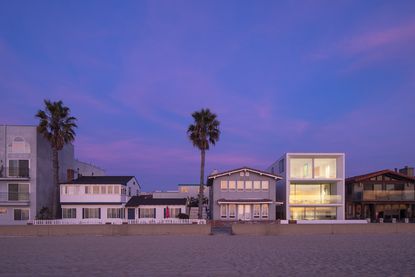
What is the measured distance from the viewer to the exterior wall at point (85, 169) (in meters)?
59.1

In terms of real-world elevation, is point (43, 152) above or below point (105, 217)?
above

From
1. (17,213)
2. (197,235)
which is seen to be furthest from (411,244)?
(17,213)

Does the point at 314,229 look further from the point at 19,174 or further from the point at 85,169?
the point at 85,169

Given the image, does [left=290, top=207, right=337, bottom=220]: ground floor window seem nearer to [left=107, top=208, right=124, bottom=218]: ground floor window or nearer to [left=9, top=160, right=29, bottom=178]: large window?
[left=107, top=208, right=124, bottom=218]: ground floor window

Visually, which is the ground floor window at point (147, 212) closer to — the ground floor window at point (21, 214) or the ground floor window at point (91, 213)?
the ground floor window at point (91, 213)

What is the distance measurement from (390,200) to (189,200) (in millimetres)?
23772

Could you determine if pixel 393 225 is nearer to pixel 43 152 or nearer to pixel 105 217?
pixel 105 217

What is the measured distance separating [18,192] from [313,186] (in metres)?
32.2

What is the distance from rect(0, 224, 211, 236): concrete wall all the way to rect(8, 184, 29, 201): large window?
12316 millimetres

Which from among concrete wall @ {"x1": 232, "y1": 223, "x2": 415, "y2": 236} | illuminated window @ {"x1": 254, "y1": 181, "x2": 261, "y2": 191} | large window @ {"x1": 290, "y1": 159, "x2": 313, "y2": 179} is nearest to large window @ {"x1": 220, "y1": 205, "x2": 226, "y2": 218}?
illuminated window @ {"x1": 254, "y1": 181, "x2": 261, "y2": 191}

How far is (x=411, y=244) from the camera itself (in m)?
23.6

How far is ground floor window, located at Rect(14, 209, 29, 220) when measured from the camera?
42438 mm

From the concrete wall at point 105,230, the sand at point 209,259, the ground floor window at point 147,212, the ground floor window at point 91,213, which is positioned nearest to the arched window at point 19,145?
the ground floor window at point 91,213

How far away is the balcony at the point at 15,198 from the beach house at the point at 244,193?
19094 millimetres
